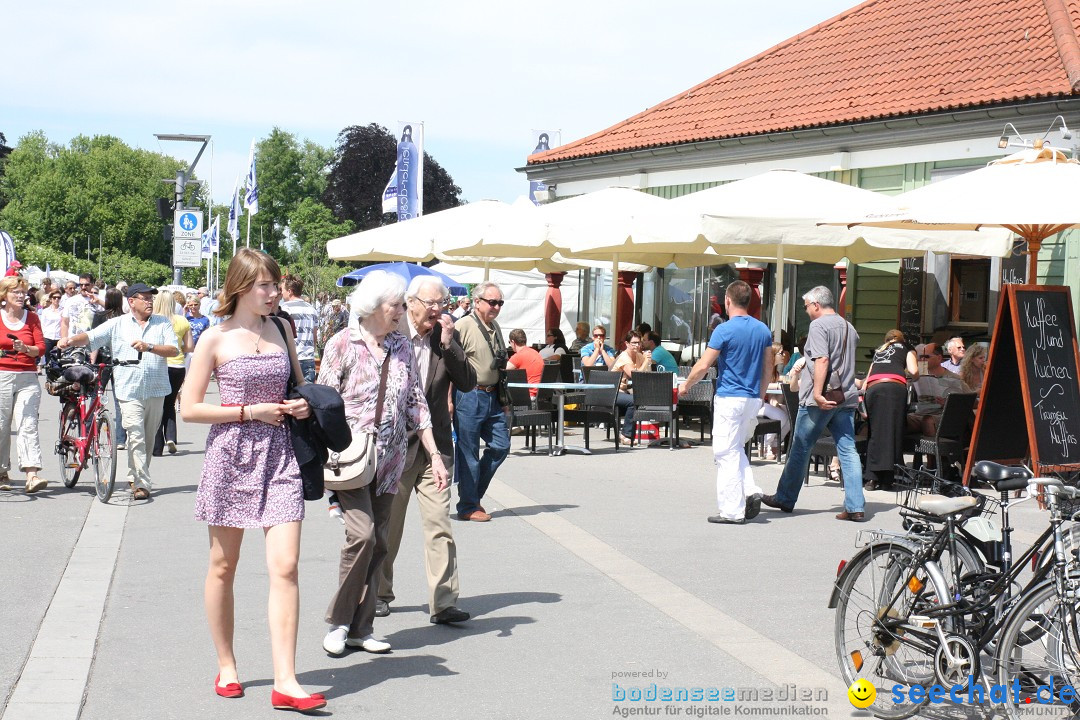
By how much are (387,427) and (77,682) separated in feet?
5.58

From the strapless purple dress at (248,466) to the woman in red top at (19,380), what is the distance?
6390 mm

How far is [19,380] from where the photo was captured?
11.1 meters

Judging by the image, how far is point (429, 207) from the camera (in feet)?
244

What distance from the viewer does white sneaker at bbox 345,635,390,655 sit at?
6.13 meters

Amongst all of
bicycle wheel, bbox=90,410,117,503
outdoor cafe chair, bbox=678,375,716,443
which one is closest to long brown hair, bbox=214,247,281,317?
bicycle wheel, bbox=90,410,117,503

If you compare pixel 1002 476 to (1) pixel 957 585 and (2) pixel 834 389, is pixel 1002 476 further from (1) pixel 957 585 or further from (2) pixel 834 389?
(2) pixel 834 389

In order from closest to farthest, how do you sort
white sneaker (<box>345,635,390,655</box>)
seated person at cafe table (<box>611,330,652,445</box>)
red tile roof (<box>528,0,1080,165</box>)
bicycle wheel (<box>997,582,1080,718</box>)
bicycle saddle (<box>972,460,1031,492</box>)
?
bicycle wheel (<box>997,582,1080,718</box>)
bicycle saddle (<box>972,460,1031,492</box>)
white sneaker (<box>345,635,390,655</box>)
seated person at cafe table (<box>611,330,652,445</box>)
red tile roof (<box>528,0,1080,165</box>)

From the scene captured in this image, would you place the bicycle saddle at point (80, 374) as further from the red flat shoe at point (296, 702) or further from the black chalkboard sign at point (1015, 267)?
the black chalkboard sign at point (1015, 267)

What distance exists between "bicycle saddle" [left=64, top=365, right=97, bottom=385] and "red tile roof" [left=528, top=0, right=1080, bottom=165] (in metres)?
11.6

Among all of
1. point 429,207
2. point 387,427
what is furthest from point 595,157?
point 429,207

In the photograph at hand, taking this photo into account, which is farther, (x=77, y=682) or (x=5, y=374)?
(x=5, y=374)

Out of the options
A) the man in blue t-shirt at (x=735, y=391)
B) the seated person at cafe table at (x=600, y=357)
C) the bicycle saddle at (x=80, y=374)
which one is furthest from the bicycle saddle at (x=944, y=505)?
the seated person at cafe table at (x=600, y=357)

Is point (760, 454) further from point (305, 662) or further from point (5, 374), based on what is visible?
point (305, 662)

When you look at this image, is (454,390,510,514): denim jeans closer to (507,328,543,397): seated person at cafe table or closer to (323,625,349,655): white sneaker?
(323,625,349,655): white sneaker
